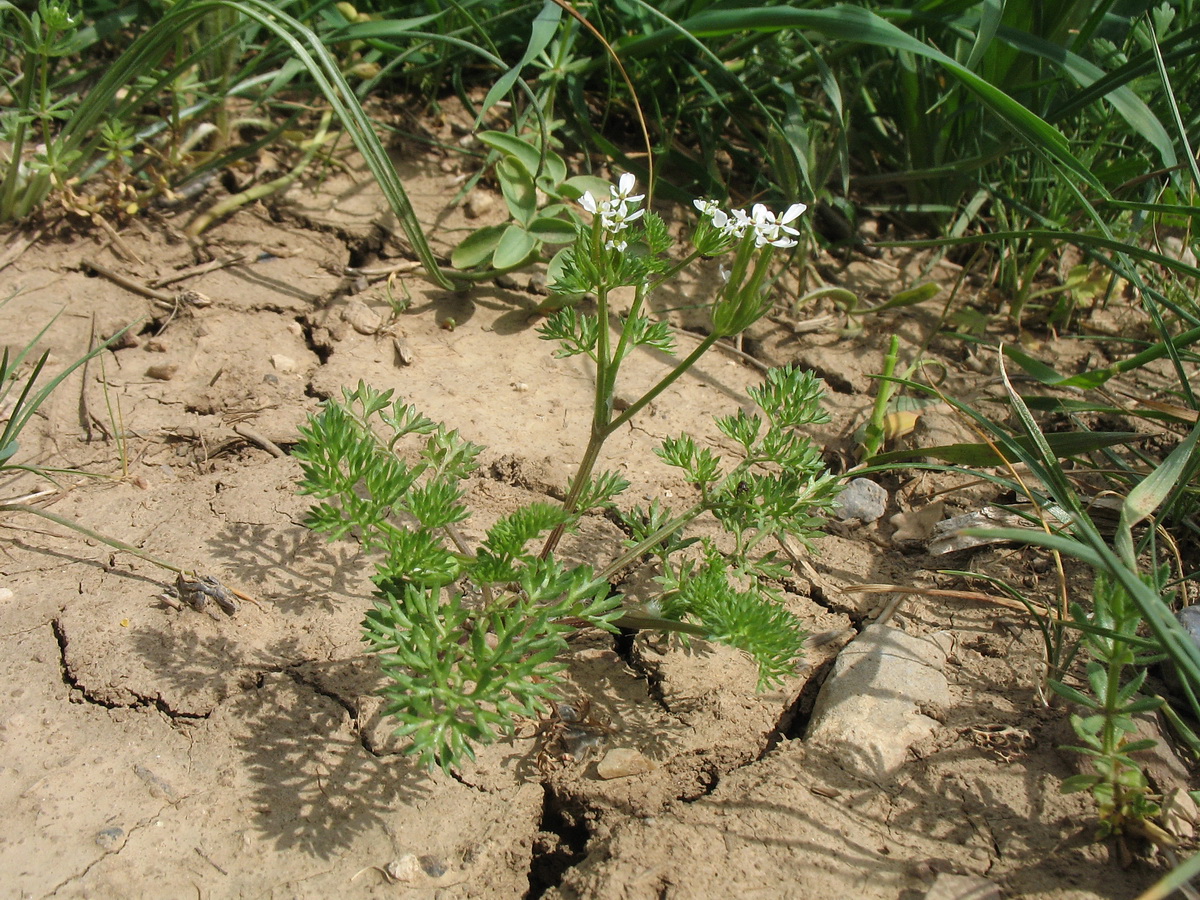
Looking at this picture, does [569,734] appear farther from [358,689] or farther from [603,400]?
[603,400]

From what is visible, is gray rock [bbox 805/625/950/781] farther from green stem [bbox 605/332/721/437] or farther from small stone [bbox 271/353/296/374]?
small stone [bbox 271/353/296/374]

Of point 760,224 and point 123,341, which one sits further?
point 123,341

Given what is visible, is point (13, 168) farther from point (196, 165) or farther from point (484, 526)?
point (484, 526)

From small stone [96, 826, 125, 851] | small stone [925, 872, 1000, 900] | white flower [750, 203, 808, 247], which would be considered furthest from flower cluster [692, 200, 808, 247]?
small stone [96, 826, 125, 851]

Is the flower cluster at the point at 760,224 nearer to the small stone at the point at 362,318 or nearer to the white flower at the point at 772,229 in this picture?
the white flower at the point at 772,229

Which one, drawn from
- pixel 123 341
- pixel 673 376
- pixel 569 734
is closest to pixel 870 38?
pixel 673 376

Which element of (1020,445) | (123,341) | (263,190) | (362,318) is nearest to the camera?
(1020,445)
